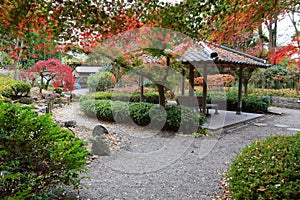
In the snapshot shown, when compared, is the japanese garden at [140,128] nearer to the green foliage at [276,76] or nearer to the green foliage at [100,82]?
the green foliage at [100,82]

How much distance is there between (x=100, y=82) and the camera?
13734 mm

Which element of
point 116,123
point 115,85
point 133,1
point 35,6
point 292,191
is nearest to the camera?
point 292,191

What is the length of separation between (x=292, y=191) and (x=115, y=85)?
10213mm

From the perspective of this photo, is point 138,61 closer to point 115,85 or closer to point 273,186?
point 273,186

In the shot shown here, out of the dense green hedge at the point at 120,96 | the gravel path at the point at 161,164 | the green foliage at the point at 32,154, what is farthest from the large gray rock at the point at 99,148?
the dense green hedge at the point at 120,96

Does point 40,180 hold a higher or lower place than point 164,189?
higher

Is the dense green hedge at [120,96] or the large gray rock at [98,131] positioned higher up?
the dense green hedge at [120,96]

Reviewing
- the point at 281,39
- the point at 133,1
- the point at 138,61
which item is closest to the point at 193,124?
the point at 138,61

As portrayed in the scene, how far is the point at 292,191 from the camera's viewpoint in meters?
2.12

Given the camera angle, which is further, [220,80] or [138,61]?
[220,80]

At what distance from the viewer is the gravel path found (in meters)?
3.18

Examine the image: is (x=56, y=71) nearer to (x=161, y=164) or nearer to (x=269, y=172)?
(x=161, y=164)

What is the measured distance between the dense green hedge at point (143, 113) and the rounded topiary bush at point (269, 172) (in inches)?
137

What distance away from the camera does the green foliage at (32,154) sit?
80.7 inches
